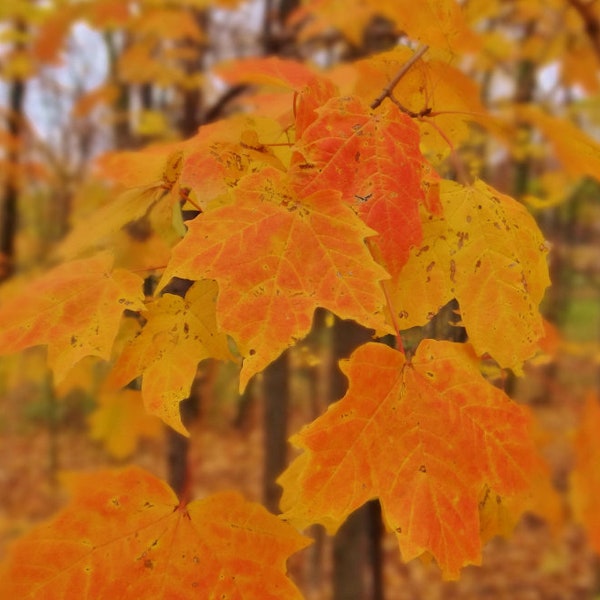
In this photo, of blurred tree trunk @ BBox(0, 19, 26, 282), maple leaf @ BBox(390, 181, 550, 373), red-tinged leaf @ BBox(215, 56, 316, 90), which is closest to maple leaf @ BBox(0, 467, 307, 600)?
maple leaf @ BBox(390, 181, 550, 373)

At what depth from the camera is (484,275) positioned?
2.91 feet

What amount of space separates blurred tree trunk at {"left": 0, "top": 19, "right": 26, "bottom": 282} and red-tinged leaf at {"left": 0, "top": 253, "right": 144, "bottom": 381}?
326cm

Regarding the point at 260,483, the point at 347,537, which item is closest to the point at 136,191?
the point at 347,537

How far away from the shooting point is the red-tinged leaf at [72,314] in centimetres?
93

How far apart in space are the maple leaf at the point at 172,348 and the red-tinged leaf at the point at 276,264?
0.44 feet

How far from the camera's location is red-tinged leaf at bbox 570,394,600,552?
7.24 feet

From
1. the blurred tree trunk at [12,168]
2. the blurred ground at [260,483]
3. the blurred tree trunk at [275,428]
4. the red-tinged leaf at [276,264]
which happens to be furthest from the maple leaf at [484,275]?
the blurred tree trunk at [12,168]

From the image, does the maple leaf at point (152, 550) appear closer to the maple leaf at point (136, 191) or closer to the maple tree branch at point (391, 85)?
the maple leaf at point (136, 191)

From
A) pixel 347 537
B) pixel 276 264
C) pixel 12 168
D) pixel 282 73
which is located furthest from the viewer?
pixel 12 168

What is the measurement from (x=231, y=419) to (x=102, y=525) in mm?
8749

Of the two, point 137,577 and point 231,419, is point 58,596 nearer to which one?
point 137,577

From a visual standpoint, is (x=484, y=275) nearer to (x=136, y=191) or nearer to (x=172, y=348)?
(x=172, y=348)

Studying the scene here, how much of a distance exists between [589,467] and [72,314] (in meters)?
2.14

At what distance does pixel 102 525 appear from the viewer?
3.12 feet
